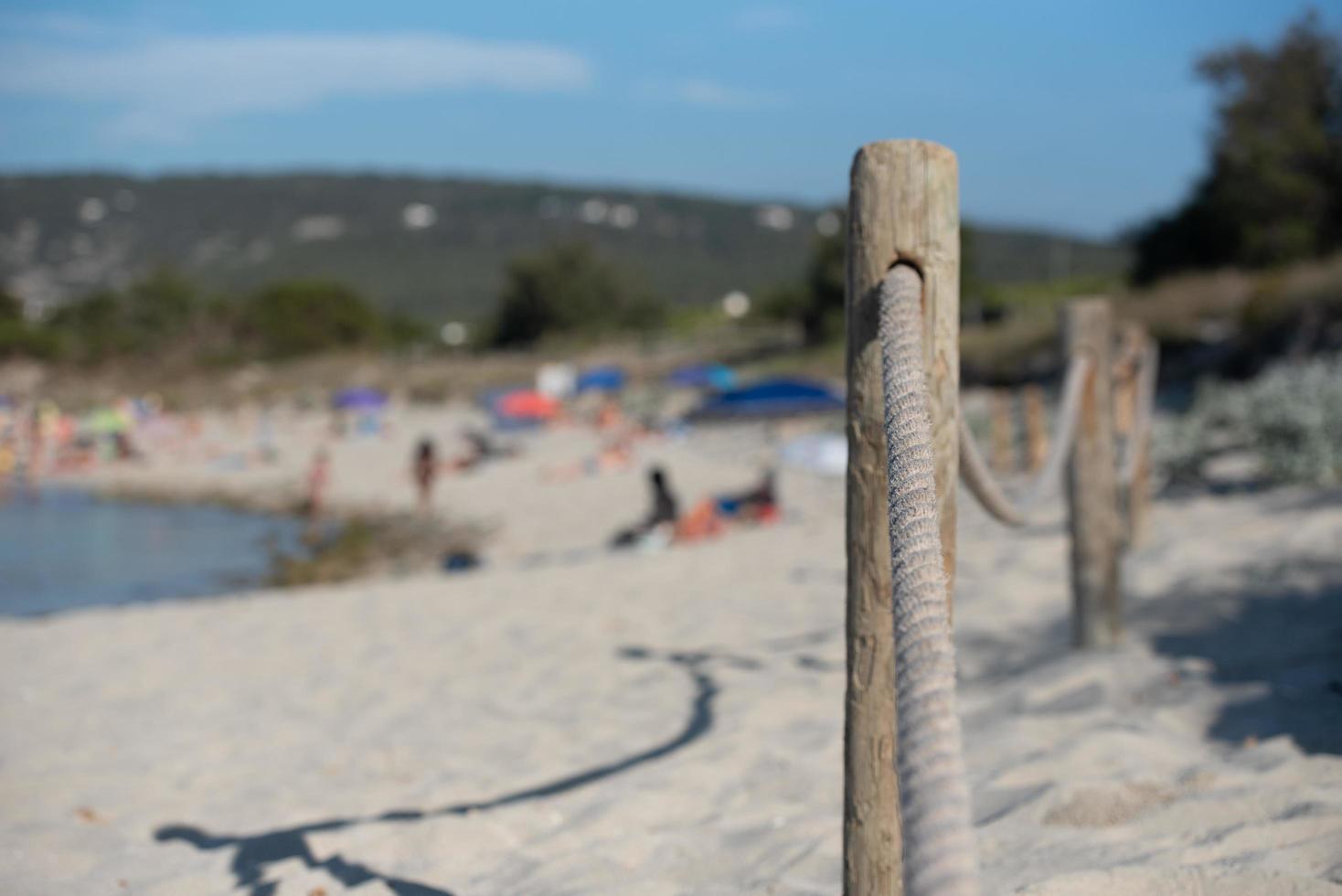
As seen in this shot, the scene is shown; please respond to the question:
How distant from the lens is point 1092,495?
4.39 m

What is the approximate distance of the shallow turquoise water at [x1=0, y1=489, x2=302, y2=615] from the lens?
37.2 feet

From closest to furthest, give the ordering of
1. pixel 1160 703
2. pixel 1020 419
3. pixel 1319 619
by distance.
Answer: pixel 1160 703 < pixel 1319 619 < pixel 1020 419

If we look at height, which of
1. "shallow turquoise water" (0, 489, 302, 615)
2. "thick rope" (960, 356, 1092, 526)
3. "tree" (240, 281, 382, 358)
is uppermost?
"tree" (240, 281, 382, 358)

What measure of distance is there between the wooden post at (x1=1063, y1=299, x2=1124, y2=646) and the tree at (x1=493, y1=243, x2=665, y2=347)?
147 ft

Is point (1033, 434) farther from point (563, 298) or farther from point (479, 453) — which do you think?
point (563, 298)

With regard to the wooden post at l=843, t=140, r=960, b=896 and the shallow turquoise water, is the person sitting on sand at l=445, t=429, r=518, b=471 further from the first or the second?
the wooden post at l=843, t=140, r=960, b=896

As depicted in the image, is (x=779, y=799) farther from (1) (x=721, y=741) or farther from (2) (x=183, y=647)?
(2) (x=183, y=647)

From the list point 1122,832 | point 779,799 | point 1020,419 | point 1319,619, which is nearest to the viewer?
point 1122,832

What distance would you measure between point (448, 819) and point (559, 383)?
82.0 ft

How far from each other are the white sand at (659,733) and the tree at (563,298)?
42983mm

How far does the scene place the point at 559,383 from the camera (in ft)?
91.8

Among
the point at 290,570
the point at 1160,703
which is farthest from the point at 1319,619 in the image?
the point at 290,570

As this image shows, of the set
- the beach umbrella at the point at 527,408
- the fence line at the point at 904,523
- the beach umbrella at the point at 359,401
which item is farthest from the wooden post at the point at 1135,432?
the beach umbrella at the point at 359,401

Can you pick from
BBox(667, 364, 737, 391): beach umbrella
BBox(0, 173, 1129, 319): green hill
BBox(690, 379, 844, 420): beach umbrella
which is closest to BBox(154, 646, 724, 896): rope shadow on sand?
BBox(690, 379, 844, 420): beach umbrella
